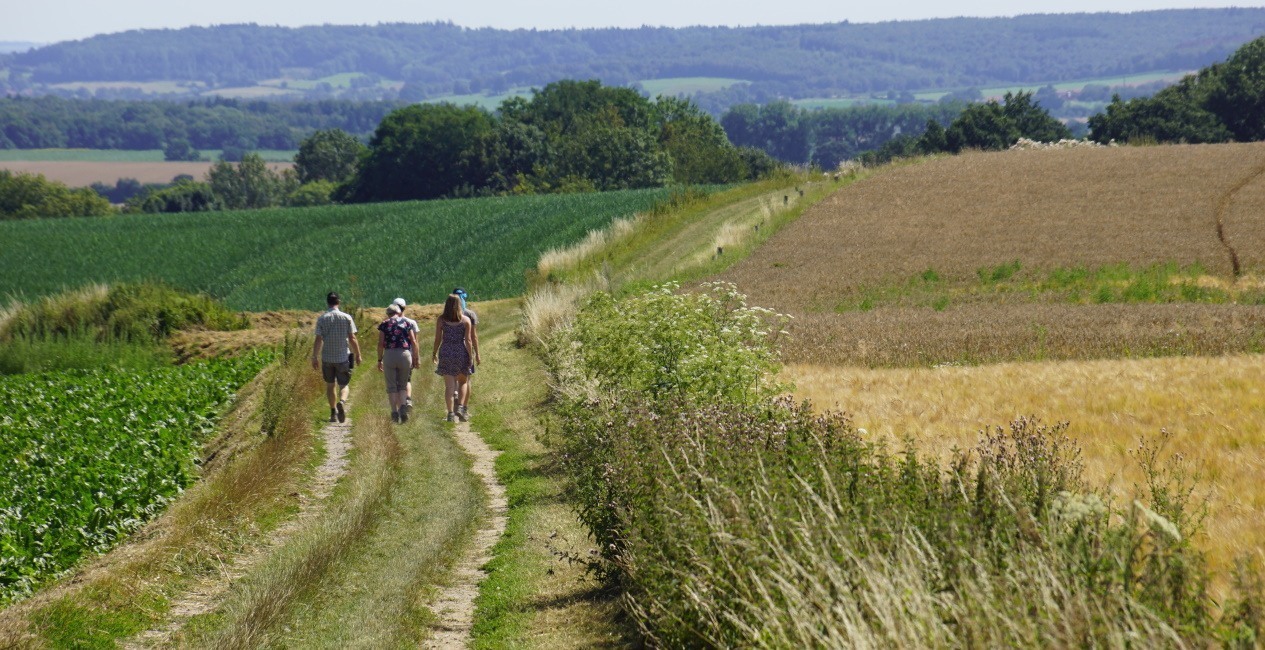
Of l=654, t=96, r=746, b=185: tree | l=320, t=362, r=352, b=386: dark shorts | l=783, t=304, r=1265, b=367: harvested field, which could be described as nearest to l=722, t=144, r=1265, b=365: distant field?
l=783, t=304, r=1265, b=367: harvested field

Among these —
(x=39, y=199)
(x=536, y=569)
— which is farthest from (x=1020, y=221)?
(x=39, y=199)

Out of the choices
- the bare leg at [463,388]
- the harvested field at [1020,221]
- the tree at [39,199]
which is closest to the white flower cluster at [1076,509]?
the bare leg at [463,388]

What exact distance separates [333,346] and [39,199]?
4570 inches

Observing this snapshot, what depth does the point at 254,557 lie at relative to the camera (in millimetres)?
12922

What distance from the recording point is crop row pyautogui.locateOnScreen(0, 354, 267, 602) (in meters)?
13.1

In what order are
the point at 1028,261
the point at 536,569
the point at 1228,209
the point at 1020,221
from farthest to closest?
1. the point at 1020,221
2. the point at 1228,209
3. the point at 1028,261
4. the point at 536,569

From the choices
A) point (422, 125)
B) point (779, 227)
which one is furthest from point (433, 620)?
point (422, 125)

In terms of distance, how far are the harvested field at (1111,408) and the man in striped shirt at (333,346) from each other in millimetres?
7251

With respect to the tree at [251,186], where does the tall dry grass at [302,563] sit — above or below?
above

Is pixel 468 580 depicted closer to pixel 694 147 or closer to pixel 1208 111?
pixel 1208 111

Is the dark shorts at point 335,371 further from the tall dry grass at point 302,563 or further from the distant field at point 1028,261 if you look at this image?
the distant field at point 1028,261

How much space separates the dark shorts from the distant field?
8.01 m

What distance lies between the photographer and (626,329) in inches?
639

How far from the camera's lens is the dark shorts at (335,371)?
20.6 m
